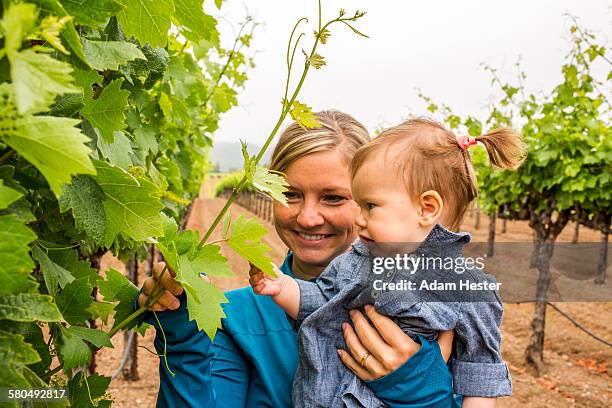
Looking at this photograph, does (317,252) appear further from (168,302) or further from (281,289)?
(168,302)

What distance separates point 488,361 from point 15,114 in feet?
5.14

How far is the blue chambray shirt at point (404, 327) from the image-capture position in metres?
1.72

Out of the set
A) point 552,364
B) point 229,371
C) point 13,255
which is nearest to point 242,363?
point 229,371

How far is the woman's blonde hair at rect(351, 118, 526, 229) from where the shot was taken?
184 centimetres

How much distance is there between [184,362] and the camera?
152cm

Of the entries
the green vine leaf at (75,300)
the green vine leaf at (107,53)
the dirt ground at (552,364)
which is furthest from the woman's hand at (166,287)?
the dirt ground at (552,364)

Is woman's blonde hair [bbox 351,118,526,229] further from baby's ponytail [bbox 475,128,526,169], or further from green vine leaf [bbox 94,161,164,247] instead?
green vine leaf [bbox 94,161,164,247]

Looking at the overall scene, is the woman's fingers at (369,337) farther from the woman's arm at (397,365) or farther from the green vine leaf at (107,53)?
the green vine leaf at (107,53)

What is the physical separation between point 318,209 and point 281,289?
0.54m

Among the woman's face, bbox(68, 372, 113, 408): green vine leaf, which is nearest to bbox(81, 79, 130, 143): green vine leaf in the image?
bbox(68, 372, 113, 408): green vine leaf

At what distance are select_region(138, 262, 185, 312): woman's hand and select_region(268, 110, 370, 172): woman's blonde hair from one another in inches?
37.3

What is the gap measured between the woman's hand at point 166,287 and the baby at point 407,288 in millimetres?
365

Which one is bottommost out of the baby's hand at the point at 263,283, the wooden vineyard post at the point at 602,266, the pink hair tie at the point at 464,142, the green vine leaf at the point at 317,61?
the wooden vineyard post at the point at 602,266

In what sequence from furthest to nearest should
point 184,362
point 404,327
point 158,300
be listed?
point 404,327, point 184,362, point 158,300
